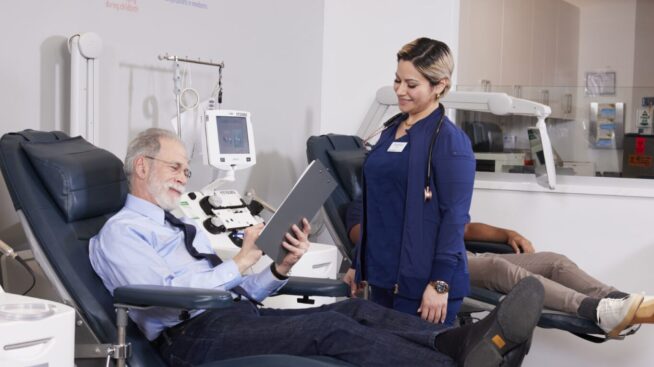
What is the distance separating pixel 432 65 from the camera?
243 centimetres

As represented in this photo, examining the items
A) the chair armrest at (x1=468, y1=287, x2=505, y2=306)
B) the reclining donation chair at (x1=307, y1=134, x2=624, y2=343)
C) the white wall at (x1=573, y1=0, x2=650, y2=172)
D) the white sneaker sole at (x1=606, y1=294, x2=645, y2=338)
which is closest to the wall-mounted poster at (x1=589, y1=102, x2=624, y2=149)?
the reclining donation chair at (x1=307, y1=134, x2=624, y2=343)

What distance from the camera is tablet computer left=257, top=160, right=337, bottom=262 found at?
2.24 m

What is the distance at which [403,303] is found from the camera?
245 centimetres

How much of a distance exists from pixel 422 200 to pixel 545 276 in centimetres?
110

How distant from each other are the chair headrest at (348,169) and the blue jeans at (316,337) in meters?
1.23

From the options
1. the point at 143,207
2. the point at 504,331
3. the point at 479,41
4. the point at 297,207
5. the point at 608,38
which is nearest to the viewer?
the point at 504,331

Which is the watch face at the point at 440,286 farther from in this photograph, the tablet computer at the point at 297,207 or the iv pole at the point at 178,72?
the iv pole at the point at 178,72

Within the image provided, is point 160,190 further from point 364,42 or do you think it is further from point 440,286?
point 364,42

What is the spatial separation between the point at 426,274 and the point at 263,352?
0.53 meters

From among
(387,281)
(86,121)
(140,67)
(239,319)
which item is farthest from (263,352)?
(140,67)

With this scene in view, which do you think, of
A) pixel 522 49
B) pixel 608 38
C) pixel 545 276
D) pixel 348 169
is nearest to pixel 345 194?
pixel 348 169

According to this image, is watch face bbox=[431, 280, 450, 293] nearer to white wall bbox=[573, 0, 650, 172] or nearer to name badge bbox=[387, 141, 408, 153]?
name badge bbox=[387, 141, 408, 153]

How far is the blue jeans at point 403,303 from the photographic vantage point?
2.44 metres

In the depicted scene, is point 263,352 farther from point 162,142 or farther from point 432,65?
point 432,65
